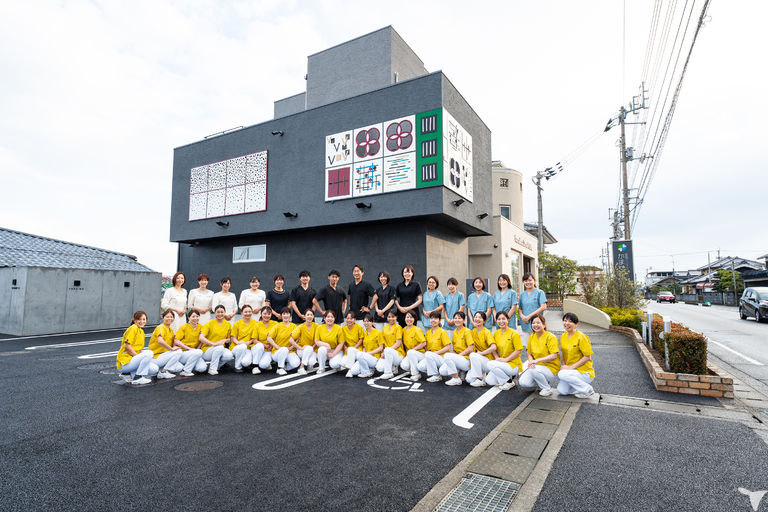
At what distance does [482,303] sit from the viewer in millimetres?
7387

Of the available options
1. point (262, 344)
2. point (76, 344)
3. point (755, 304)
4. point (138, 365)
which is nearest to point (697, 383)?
point (262, 344)

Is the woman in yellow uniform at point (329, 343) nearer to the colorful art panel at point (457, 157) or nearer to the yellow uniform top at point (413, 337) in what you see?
the yellow uniform top at point (413, 337)

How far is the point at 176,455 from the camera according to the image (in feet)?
11.5

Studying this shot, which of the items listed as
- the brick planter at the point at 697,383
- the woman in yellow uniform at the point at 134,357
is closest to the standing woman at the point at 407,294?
the brick planter at the point at 697,383

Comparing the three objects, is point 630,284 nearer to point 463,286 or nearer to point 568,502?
point 463,286

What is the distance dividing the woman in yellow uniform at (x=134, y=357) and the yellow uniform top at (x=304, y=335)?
2.48m

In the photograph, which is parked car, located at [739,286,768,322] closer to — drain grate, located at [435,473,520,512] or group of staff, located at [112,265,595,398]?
group of staff, located at [112,265,595,398]

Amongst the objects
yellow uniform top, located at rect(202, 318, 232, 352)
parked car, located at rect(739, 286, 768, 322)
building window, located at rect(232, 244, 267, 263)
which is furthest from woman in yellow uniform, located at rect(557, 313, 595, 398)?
parked car, located at rect(739, 286, 768, 322)

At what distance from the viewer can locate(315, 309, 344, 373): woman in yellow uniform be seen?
23.5 ft

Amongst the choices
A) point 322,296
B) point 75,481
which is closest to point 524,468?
point 75,481

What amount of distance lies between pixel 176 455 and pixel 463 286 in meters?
13.4

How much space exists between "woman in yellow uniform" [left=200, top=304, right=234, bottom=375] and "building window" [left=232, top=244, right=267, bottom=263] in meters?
9.10

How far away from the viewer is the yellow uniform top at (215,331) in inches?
289

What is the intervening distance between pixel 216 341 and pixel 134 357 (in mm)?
1417
